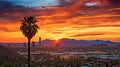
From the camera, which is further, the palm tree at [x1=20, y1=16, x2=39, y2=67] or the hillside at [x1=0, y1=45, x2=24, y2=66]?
the hillside at [x1=0, y1=45, x2=24, y2=66]

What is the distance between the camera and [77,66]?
86.9 meters

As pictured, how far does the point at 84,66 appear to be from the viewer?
89812mm

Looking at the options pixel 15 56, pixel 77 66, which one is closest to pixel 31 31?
pixel 77 66

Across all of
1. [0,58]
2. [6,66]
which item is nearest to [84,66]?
[6,66]

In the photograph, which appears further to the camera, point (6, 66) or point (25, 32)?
point (6, 66)

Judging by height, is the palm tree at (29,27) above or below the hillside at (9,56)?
above

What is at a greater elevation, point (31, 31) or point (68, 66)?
point (31, 31)

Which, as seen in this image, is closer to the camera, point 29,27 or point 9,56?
point 29,27

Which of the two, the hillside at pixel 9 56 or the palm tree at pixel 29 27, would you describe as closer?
the palm tree at pixel 29 27

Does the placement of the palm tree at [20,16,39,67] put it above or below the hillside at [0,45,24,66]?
above

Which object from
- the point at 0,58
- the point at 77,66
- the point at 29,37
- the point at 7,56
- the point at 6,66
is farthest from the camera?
the point at 7,56

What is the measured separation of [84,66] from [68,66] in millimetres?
4717

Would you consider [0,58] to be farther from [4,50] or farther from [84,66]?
[84,66]

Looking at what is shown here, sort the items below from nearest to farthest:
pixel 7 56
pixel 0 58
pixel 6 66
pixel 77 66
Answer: pixel 6 66 → pixel 77 66 → pixel 0 58 → pixel 7 56
